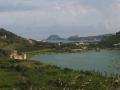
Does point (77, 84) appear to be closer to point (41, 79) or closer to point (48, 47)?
point (41, 79)

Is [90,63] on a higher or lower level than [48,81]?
lower

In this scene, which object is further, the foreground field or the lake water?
the lake water

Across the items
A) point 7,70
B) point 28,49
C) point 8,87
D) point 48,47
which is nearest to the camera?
point 8,87

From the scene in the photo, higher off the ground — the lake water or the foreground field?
the foreground field

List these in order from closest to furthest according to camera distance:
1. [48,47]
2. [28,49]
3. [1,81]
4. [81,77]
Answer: [1,81]
[81,77]
[28,49]
[48,47]

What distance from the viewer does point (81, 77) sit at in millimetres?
65062

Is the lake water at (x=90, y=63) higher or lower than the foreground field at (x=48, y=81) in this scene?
lower

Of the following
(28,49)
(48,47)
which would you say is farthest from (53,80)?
(48,47)

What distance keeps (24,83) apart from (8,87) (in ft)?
9.90

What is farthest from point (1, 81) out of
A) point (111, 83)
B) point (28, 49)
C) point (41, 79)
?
point (28, 49)

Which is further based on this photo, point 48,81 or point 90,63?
point 90,63

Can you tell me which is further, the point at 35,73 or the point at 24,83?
the point at 35,73

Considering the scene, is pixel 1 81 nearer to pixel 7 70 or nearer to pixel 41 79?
pixel 41 79

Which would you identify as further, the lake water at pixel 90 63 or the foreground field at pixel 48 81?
the lake water at pixel 90 63
